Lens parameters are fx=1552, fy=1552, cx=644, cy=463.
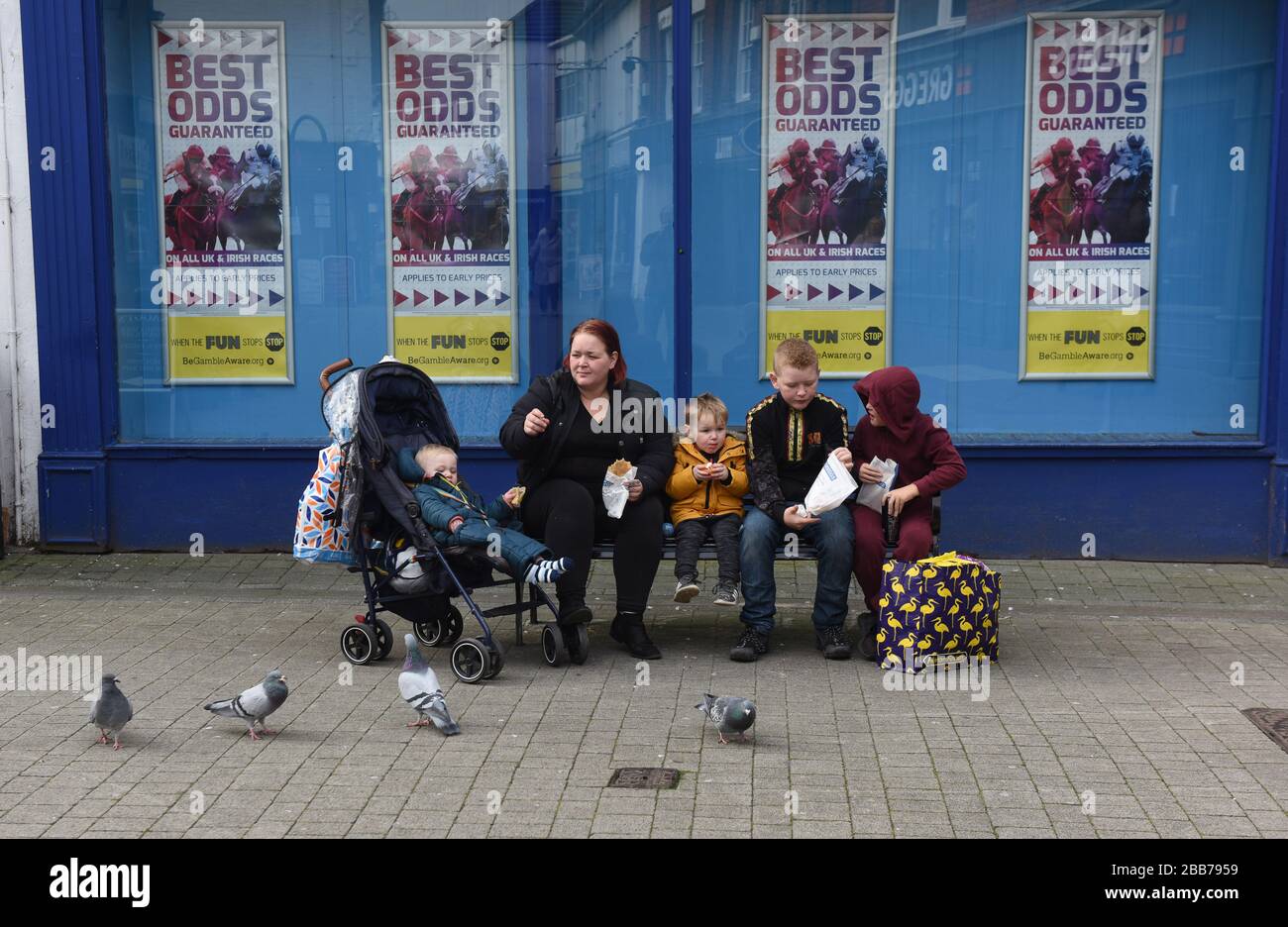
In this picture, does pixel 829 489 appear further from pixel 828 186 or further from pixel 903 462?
pixel 828 186

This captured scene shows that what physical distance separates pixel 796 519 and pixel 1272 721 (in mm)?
2168

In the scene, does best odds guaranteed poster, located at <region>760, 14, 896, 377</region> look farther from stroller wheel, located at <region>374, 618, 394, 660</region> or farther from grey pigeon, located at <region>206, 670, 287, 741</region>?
grey pigeon, located at <region>206, 670, 287, 741</region>

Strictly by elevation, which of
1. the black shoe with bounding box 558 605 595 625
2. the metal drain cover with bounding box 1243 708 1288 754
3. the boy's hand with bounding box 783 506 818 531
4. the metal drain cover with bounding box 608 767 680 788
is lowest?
the metal drain cover with bounding box 1243 708 1288 754

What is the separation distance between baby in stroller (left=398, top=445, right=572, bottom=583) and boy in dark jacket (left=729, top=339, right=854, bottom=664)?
0.91 meters

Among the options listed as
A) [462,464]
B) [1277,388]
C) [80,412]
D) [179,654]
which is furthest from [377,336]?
[1277,388]

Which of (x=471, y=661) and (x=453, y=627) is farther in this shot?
(x=453, y=627)

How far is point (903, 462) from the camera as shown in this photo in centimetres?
732

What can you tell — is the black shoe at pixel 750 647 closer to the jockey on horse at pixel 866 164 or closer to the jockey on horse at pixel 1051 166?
the jockey on horse at pixel 866 164

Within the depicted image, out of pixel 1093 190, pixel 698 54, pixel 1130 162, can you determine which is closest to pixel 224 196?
pixel 698 54

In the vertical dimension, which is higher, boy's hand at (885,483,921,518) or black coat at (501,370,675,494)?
black coat at (501,370,675,494)

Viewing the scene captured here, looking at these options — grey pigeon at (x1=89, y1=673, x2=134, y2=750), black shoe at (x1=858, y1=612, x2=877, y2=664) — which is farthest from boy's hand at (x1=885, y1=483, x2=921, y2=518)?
Result: grey pigeon at (x1=89, y1=673, x2=134, y2=750)

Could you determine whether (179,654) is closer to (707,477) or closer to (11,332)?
(707,477)

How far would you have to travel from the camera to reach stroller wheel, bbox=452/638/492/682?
673cm

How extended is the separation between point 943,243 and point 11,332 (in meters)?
5.88
